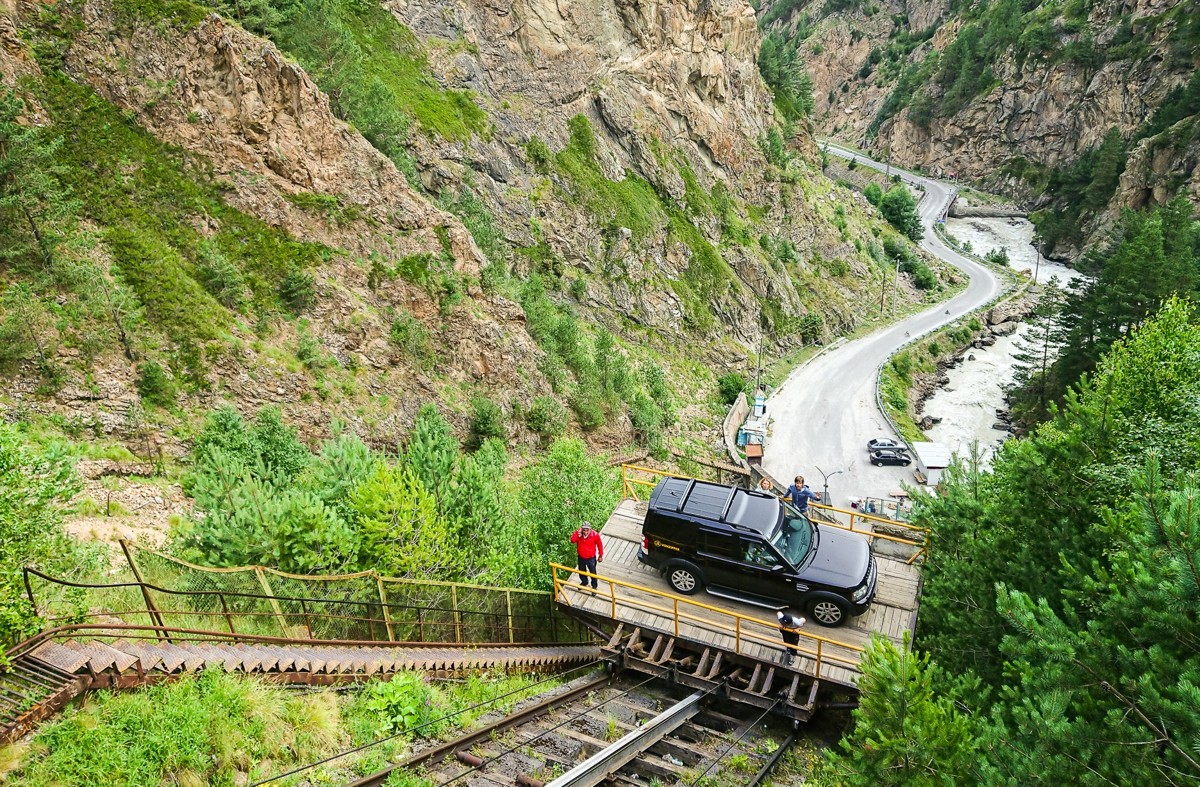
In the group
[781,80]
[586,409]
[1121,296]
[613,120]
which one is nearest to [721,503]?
[586,409]

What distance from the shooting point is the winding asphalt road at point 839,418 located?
3734cm

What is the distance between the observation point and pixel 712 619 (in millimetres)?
12016

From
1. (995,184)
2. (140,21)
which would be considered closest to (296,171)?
(140,21)

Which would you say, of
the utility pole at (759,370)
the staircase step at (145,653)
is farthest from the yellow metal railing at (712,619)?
the utility pole at (759,370)

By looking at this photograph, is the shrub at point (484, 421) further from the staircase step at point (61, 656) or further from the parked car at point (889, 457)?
the parked car at point (889, 457)

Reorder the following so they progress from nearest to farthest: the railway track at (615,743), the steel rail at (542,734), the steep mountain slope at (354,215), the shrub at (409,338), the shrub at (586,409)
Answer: the steel rail at (542,734) < the railway track at (615,743) < the steep mountain slope at (354,215) < the shrub at (409,338) < the shrub at (586,409)

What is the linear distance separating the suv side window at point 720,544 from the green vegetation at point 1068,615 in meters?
3.33

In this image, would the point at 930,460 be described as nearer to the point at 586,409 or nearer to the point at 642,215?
the point at 586,409

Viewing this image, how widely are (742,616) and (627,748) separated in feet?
11.1

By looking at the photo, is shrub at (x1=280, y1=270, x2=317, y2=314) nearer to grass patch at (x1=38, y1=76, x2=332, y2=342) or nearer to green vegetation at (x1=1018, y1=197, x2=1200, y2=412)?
grass patch at (x1=38, y1=76, x2=332, y2=342)

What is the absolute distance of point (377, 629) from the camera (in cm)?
1053

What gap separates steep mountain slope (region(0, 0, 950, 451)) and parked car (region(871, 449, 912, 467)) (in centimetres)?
1218

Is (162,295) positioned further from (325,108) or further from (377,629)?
(377,629)

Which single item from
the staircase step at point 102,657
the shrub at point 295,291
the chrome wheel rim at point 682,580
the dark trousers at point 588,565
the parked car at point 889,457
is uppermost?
the shrub at point 295,291
